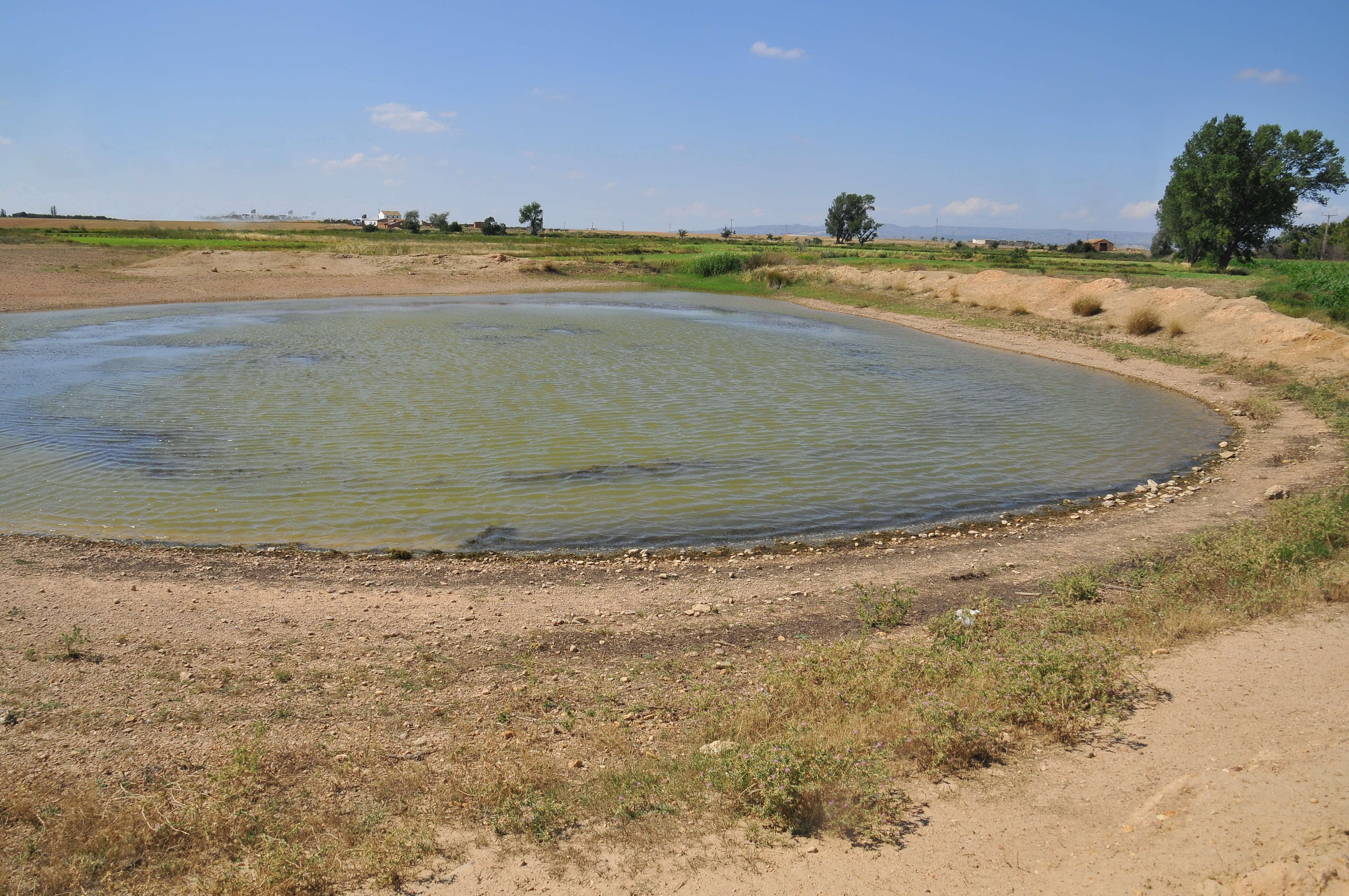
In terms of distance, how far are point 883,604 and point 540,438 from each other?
773cm

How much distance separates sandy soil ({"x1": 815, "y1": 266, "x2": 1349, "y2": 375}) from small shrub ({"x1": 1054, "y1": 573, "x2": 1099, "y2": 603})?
52.7ft

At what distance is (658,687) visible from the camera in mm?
5996

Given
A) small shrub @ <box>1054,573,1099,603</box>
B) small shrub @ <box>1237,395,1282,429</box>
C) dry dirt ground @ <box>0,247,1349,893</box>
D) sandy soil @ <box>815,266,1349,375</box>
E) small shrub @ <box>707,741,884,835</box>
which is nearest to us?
dry dirt ground @ <box>0,247,1349,893</box>

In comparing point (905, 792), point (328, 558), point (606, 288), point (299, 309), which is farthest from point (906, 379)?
point (606, 288)

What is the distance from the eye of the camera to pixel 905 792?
4512mm

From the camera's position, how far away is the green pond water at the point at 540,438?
33.0 ft

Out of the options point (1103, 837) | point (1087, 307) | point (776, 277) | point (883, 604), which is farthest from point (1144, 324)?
point (1103, 837)

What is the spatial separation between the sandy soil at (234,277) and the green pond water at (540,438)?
11.4 m

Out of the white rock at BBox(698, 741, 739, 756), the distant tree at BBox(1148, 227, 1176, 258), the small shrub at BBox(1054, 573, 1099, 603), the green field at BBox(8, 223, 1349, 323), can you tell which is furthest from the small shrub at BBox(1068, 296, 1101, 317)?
the distant tree at BBox(1148, 227, 1176, 258)

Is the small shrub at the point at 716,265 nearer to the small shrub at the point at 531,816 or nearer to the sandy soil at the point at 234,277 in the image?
the sandy soil at the point at 234,277

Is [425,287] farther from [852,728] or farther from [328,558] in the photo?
[852,728]

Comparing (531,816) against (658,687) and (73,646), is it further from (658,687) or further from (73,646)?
(73,646)

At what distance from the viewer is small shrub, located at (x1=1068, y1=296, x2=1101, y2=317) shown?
1177 inches

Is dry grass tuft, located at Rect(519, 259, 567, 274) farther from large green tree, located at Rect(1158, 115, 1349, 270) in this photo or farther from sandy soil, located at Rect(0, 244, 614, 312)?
large green tree, located at Rect(1158, 115, 1349, 270)
